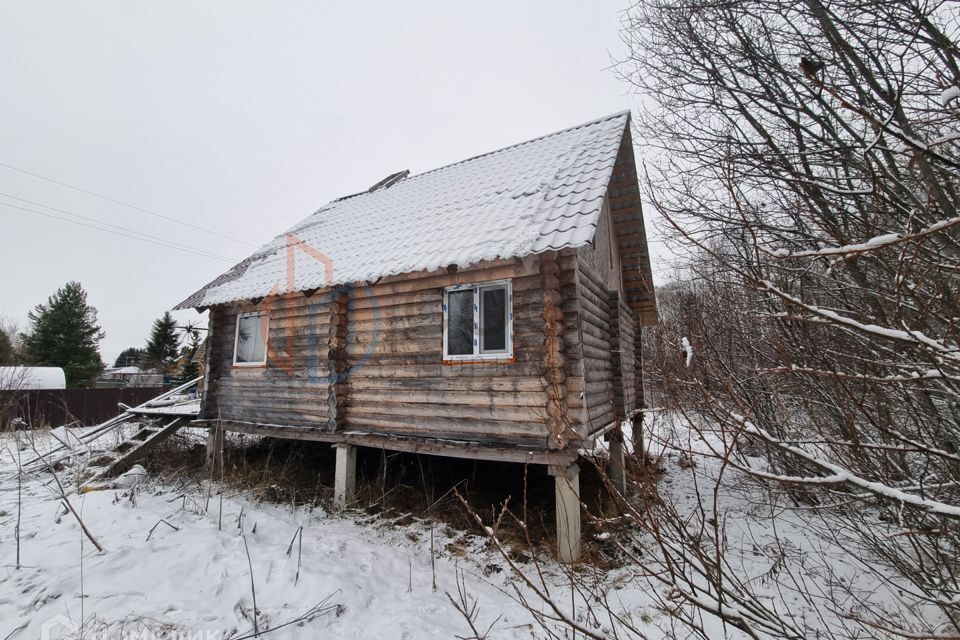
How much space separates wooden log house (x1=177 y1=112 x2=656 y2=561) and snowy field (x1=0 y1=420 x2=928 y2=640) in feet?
3.25

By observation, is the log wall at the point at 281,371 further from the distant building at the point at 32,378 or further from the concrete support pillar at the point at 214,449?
the distant building at the point at 32,378

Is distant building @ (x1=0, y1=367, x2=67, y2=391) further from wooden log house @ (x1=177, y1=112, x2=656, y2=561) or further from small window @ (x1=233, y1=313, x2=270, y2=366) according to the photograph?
wooden log house @ (x1=177, y1=112, x2=656, y2=561)

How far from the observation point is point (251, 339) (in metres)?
9.27

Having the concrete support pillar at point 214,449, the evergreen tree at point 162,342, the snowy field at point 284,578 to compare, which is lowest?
the snowy field at point 284,578

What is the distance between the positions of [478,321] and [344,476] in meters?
3.68

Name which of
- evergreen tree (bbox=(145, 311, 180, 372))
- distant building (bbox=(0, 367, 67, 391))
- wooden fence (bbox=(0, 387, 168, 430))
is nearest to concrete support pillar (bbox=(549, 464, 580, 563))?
wooden fence (bbox=(0, 387, 168, 430))

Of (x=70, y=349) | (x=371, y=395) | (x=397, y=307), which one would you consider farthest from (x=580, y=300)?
(x=70, y=349)

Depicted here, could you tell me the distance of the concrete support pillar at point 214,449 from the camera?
29.8 ft

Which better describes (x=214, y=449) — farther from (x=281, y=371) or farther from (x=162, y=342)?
(x=162, y=342)

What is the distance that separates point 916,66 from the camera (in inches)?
169

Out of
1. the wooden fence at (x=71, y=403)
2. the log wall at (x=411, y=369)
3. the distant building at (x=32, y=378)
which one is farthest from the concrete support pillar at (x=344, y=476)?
the distant building at (x=32, y=378)

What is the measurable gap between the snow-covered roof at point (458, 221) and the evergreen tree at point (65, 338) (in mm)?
25490

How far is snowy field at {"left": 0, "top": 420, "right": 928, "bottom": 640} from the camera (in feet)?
13.0

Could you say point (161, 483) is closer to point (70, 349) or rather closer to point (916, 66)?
point (916, 66)
